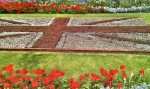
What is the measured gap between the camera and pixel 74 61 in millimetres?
11219

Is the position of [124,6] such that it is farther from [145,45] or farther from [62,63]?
[62,63]

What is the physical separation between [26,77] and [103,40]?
514cm

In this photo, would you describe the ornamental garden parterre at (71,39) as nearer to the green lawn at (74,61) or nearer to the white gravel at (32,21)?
the white gravel at (32,21)

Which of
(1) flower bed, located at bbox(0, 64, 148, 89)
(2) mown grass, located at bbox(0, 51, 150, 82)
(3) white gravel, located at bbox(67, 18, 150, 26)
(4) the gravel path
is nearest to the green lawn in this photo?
(2) mown grass, located at bbox(0, 51, 150, 82)

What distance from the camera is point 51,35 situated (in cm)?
1408

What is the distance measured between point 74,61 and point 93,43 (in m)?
2.06

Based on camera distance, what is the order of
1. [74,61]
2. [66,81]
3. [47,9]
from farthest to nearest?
[47,9], [74,61], [66,81]

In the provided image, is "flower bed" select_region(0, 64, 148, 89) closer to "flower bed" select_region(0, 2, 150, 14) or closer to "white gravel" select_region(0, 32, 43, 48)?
"white gravel" select_region(0, 32, 43, 48)

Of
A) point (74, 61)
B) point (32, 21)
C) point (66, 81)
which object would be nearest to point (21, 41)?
point (74, 61)

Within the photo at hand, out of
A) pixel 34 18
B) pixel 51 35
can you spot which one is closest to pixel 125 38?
pixel 51 35

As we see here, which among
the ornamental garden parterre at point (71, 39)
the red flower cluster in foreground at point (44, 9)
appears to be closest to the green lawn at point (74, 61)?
the ornamental garden parterre at point (71, 39)

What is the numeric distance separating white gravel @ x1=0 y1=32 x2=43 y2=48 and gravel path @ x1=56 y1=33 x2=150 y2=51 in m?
0.99

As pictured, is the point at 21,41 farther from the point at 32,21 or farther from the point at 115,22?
the point at 115,22

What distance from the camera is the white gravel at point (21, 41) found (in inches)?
508
